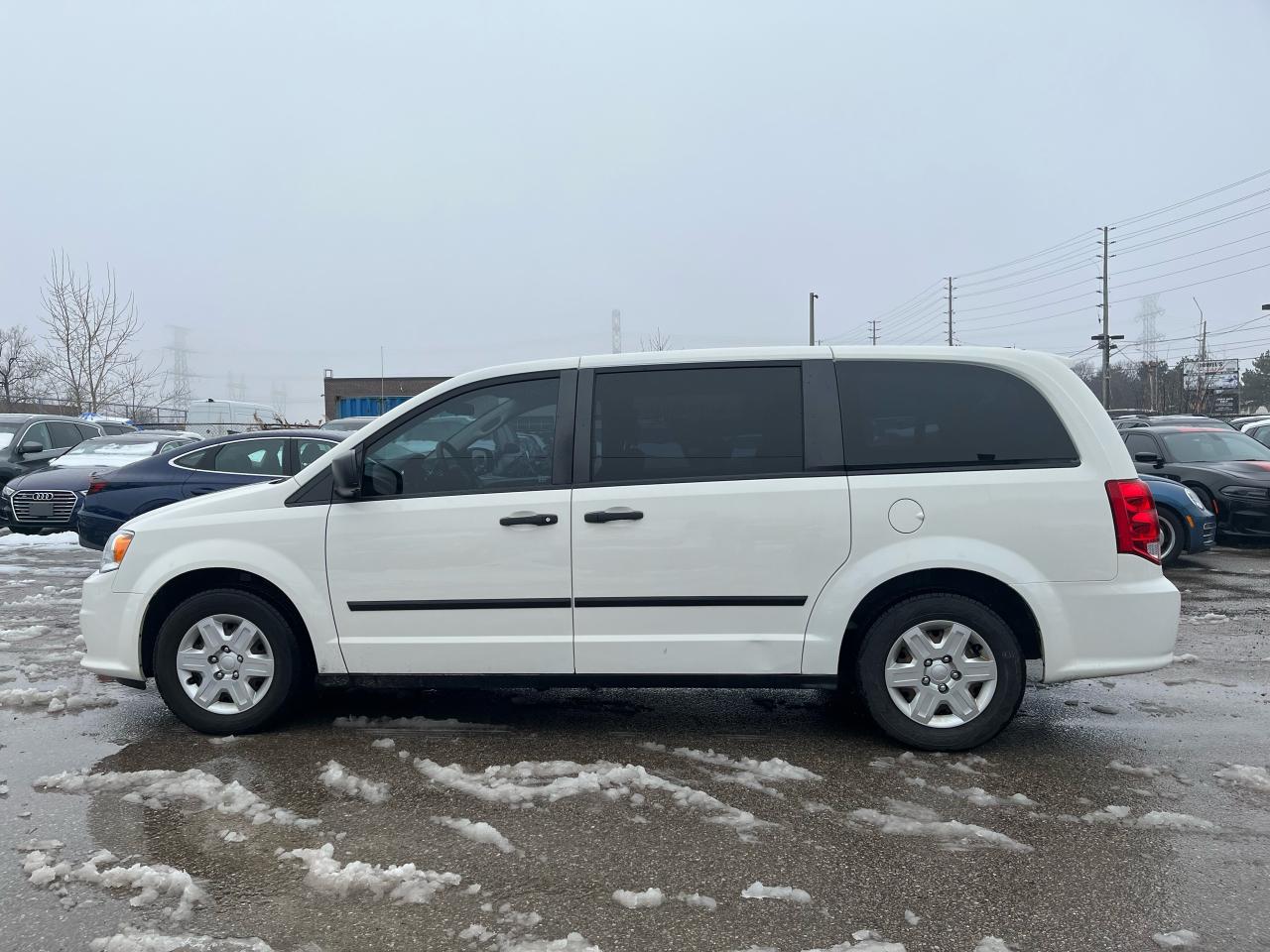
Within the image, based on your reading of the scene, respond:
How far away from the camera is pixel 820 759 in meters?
4.30

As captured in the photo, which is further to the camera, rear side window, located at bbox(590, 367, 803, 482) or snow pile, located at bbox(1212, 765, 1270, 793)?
rear side window, located at bbox(590, 367, 803, 482)

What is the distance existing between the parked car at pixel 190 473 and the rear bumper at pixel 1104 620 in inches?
303

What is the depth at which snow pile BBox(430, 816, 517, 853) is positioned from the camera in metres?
3.45

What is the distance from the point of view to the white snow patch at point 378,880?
310 cm

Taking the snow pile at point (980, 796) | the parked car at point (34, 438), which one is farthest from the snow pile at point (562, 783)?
the parked car at point (34, 438)

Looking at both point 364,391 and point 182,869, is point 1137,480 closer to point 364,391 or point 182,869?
point 182,869

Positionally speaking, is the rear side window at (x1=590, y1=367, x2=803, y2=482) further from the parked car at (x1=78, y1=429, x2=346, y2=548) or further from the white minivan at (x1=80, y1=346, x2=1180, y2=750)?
the parked car at (x1=78, y1=429, x2=346, y2=548)

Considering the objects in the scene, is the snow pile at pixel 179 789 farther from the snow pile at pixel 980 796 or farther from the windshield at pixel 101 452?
the windshield at pixel 101 452

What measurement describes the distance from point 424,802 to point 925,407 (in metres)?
2.82

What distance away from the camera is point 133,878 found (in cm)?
319

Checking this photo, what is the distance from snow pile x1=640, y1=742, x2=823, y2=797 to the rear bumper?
4.10 feet

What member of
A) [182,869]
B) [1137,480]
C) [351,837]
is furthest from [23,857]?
[1137,480]

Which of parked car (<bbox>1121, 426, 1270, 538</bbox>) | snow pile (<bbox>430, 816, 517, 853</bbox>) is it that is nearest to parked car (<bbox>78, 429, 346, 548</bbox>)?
snow pile (<bbox>430, 816, 517, 853</bbox>)

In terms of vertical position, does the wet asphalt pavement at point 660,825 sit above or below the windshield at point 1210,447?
below
